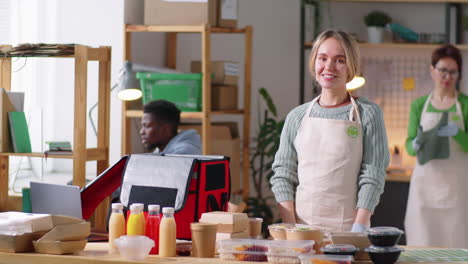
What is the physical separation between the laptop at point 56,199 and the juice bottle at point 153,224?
46cm

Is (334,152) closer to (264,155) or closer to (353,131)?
(353,131)

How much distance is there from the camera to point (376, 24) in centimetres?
605

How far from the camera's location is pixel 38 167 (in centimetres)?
487

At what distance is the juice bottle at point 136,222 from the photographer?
269 cm

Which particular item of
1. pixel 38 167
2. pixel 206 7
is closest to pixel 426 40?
pixel 206 7

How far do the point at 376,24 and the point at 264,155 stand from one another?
1.31 metres

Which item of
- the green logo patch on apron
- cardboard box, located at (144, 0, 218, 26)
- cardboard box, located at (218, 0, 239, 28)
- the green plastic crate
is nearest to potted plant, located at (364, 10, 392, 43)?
cardboard box, located at (218, 0, 239, 28)

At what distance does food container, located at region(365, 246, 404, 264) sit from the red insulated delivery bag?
2.35ft

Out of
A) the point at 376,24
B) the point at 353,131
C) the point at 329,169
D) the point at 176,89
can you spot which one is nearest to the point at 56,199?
the point at 329,169

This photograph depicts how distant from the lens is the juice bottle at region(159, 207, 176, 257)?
8.66 feet

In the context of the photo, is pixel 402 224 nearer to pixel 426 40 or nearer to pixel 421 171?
pixel 421 171

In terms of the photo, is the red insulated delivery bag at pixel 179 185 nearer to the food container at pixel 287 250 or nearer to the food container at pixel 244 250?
the food container at pixel 244 250

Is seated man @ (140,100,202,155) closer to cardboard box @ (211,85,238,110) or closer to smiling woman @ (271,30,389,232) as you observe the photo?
cardboard box @ (211,85,238,110)

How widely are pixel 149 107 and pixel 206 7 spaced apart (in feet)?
2.64
